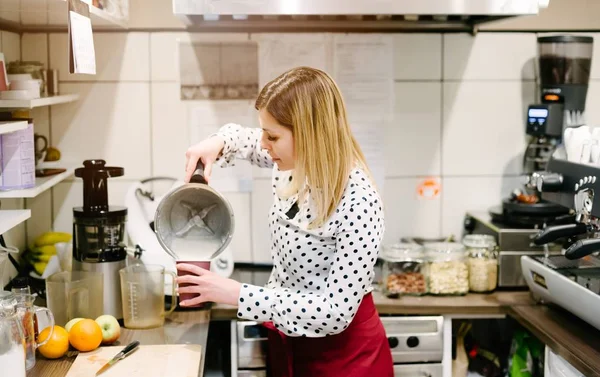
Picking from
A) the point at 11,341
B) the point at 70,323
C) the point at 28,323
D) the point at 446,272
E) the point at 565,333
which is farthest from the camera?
the point at 446,272

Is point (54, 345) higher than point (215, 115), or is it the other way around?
point (215, 115)

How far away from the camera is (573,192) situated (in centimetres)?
202

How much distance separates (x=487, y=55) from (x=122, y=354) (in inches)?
65.1

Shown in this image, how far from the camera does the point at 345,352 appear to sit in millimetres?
2012

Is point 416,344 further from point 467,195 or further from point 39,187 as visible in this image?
point 39,187

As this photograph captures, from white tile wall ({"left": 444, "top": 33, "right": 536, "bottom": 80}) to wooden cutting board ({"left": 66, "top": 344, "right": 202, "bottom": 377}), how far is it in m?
1.41

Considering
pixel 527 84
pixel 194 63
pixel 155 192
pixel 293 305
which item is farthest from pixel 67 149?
pixel 527 84

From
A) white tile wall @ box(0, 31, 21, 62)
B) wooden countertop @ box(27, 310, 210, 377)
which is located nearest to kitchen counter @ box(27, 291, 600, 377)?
wooden countertop @ box(27, 310, 210, 377)

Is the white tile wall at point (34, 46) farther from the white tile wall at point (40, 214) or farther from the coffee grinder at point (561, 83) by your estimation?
the coffee grinder at point (561, 83)

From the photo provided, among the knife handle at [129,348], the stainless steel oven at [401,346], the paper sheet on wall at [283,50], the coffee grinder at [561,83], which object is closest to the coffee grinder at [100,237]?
→ the knife handle at [129,348]

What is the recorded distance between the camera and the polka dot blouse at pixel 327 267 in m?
1.78

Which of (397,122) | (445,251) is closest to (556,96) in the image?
(397,122)

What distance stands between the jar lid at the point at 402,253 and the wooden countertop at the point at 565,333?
0.34 metres

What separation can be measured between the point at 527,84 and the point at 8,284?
6.13ft
